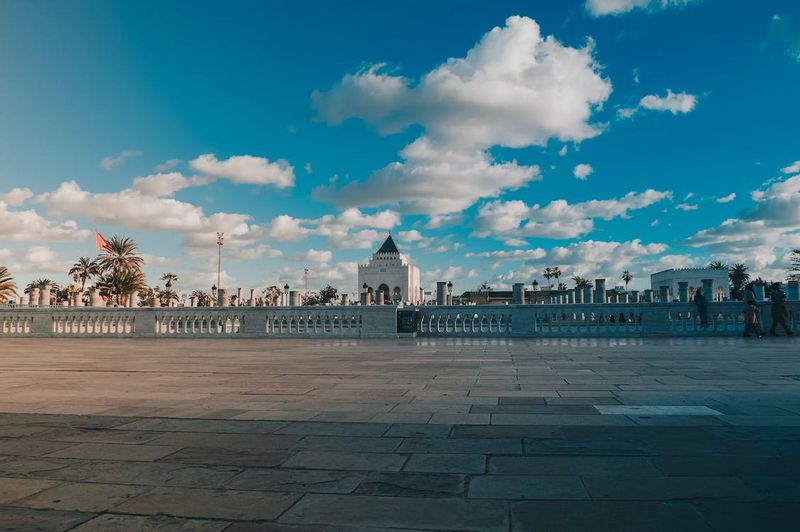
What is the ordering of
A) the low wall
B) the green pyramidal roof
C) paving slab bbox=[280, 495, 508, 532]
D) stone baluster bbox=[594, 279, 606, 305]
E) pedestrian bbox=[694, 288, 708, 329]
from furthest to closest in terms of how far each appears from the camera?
the green pyramidal roof
stone baluster bbox=[594, 279, 606, 305]
the low wall
pedestrian bbox=[694, 288, 708, 329]
paving slab bbox=[280, 495, 508, 532]

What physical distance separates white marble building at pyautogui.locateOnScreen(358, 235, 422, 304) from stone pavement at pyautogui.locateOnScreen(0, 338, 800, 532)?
5074 inches

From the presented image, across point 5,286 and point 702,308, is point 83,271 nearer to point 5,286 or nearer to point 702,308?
point 5,286

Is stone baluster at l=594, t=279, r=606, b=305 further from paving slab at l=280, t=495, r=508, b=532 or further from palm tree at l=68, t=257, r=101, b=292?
palm tree at l=68, t=257, r=101, b=292

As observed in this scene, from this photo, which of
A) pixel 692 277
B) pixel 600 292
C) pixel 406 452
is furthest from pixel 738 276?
pixel 406 452

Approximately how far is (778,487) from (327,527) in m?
3.06

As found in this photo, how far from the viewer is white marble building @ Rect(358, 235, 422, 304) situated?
142 meters

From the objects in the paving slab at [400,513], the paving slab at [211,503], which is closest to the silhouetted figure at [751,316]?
the paving slab at [400,513]

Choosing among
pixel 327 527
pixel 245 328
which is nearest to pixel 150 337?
pixel 245 328

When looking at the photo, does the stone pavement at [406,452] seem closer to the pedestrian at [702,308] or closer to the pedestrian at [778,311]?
the pedestrian at [702,308]

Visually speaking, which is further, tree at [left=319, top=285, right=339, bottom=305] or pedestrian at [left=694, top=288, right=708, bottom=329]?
tree at [left=319, top=285, right=339, bottom=305]

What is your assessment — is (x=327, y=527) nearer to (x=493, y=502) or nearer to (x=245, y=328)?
(x=493, y=502)

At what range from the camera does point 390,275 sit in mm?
144375

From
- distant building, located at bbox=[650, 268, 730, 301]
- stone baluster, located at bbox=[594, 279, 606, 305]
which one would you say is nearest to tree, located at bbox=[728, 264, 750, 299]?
distant building, located at bbox=[650, 268, 730, 301]

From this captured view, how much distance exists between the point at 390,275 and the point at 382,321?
11931 centimetres
